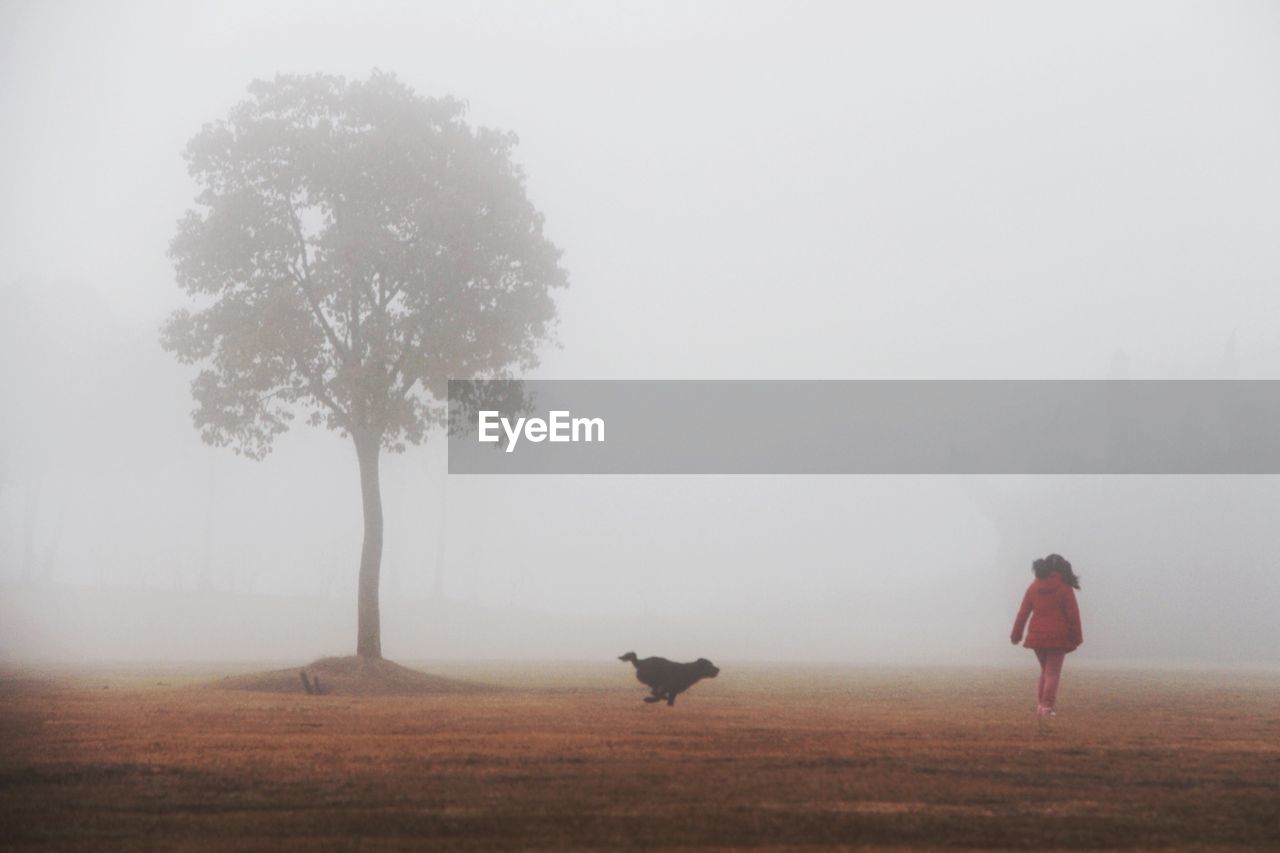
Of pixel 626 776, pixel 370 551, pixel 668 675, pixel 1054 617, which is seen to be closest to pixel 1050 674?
pixel 1054 617

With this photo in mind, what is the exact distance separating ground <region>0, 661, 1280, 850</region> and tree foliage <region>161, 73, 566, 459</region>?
29.9 feet

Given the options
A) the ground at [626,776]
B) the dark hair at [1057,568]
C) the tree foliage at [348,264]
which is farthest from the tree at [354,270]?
the dark hair at [1057,568]

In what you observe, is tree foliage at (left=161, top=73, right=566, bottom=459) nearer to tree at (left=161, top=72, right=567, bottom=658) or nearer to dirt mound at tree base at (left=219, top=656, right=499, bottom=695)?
tree at (left=161, top=72, right=567, bottom=658)

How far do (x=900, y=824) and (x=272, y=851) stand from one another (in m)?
4.02

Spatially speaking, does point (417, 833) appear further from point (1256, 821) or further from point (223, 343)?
point (223, 343)

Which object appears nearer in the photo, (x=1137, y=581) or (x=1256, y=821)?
(x=1256, y=821)

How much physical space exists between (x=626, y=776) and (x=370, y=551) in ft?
57.1

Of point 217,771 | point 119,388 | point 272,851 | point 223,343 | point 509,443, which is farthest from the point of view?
point 119,388

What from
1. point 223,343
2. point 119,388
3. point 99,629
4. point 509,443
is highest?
point 119,388

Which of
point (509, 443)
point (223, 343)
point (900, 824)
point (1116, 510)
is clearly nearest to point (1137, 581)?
point (1116, 510)

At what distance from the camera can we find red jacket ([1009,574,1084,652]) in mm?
16969

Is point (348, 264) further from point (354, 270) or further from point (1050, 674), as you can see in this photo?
point (1050, 674)

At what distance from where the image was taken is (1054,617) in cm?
1706

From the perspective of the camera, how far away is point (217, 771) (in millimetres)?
10664
